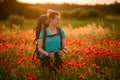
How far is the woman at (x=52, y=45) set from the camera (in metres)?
6.09

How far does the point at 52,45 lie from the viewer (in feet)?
20.9

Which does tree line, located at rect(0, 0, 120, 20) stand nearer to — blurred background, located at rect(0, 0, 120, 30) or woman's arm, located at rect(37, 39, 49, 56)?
blurred background, located at rect(0, 0, 120, 30)

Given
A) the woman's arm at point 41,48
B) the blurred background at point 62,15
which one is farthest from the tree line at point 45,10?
the woman's arm at point 41,48

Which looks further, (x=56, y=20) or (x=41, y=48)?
(x=41, y=48)

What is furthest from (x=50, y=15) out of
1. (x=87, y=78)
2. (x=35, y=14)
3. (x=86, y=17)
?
(x=86, y=17)

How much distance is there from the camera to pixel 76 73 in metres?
6.08

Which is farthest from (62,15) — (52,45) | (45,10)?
(52,45)

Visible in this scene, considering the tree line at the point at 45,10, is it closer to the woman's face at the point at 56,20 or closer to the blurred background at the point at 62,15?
the blurred background at the point at 62,15

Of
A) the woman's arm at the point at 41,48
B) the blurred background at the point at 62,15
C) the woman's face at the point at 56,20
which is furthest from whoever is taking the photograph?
the blurred background at the point at 62,15

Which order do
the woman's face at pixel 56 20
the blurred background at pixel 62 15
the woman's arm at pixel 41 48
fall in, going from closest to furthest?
the woman's face at pixel 56 20 → the woman's arm at pixel 41 48 → the blurred background at pixel 62 15

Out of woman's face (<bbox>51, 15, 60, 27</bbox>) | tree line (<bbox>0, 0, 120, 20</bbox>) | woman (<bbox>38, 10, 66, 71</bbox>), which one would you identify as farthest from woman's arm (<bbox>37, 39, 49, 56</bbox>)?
tree line (<bbox>0, 0, 120, 20</bbox>)

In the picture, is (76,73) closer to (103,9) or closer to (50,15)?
(50,15)

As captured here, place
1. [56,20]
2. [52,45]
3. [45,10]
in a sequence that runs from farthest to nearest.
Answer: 1. [45,10]
2. [52,45]
3. [56,20]

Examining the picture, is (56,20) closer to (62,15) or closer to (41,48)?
(41,48)
